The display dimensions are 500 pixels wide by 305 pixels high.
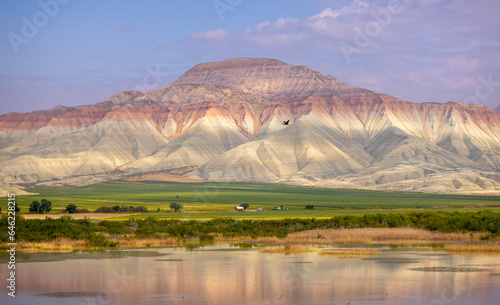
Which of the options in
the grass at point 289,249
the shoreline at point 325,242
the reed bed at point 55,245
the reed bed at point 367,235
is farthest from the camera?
the reed bed at point 367,235

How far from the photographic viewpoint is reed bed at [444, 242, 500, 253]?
1726 inches

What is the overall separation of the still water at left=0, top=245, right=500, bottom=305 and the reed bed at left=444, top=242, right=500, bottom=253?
2.45 meters

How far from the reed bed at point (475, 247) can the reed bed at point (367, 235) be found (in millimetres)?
4936

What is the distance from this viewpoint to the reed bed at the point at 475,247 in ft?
144

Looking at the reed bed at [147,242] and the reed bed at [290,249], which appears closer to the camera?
the reed bed at [290,249]

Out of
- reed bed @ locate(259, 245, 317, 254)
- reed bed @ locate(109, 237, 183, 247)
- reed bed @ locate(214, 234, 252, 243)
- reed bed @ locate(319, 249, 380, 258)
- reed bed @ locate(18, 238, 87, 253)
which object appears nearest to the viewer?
reed bed @ locate(319, 249, 380, 258)

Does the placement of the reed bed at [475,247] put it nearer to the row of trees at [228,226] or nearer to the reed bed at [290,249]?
the row of trees at [228,226]

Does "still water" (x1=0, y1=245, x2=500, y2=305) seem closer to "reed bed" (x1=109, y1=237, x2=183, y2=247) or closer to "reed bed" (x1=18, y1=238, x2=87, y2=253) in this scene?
"reed bed" (x1=18, y1=238, x2=87, y2=253)

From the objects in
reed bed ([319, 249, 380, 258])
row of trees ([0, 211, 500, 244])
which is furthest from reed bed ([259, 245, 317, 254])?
row of trees ([0, 211, 500, 244])

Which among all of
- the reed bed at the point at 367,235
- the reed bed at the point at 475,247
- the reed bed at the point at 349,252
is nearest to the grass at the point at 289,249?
the reed bed at the point at 349,252

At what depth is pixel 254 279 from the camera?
33625mm

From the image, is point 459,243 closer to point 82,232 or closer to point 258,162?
point 82,232

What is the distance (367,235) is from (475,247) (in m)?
9.79

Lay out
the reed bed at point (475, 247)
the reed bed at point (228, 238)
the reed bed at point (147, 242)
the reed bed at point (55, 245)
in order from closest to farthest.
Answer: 1. the reed bed at point (475, 247)
2. the reed bed at point (55, 245)
3. the reed bed at point (147, 242)
4. the reed bed at point (228, 238)
